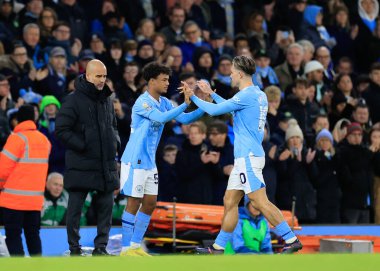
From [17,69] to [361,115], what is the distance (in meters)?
5.44

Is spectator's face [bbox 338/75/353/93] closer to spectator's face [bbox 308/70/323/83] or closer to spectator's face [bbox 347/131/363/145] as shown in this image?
spectator's face [bbox 308/70/323/83]

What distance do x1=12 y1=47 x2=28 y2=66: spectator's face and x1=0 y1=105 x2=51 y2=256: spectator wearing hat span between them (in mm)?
3639

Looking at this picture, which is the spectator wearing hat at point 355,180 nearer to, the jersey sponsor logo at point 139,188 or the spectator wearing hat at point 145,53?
the spectator wearing hat at point 145,53

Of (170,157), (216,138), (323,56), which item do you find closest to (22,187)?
(170,157)

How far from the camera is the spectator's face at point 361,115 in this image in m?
19.4

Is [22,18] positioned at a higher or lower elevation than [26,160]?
higher

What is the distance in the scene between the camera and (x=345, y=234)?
1709cm

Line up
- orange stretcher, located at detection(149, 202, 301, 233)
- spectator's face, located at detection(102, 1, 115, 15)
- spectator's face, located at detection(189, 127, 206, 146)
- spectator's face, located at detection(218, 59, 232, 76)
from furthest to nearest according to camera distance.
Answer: spectator's face, located at detection(102, 1, 115, 15) < spectator's face, located at detection(218, 59, 232, 76) < spectator's face, located at detection(189, 127, 206, 146) < orange stretcher, located at detection(149, 202, 301, 233)

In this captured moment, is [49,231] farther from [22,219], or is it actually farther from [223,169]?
[223,169]

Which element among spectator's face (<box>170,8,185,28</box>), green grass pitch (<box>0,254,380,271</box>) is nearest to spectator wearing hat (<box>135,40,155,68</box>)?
spectator's face (<box>170,8,185,28</box>)

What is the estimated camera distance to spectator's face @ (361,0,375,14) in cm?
2233

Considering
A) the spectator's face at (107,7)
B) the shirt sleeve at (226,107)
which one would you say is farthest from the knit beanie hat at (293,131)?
the shirt sleeve at (226,107)

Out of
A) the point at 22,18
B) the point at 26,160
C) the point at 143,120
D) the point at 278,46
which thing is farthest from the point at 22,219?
the point at 278,46

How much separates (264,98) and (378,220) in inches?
237
